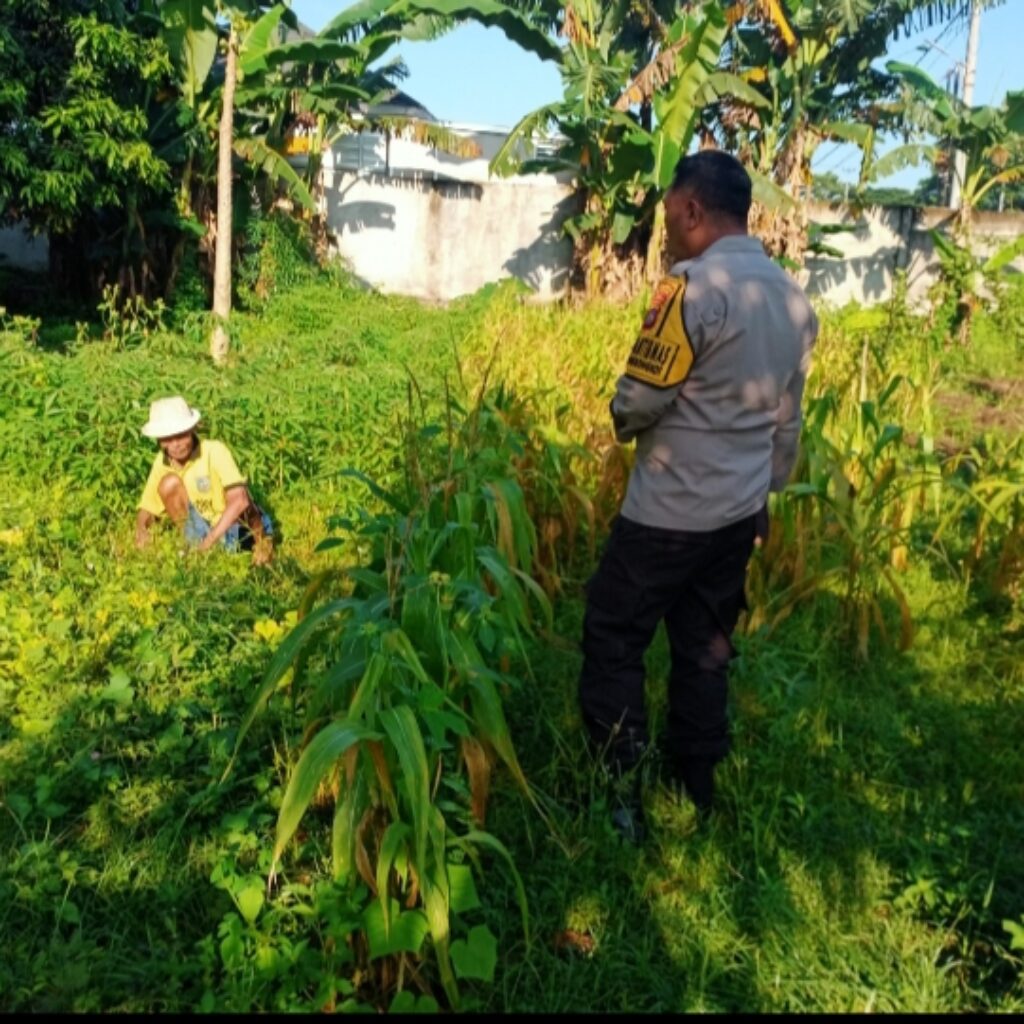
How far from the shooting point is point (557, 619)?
3.91m

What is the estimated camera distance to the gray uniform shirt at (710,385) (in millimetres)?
2410

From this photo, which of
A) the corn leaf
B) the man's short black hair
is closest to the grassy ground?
the corn leaf

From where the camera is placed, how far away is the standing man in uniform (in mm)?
2434

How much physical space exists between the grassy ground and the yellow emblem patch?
0.89 meters

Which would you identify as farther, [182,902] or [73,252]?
[73,252]

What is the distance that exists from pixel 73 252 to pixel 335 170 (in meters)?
3.73

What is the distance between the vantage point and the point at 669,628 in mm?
2793

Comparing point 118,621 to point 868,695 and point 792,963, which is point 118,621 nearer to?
point 792,963

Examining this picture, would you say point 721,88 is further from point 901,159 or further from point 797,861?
point 797,861

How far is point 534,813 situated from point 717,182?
166cm

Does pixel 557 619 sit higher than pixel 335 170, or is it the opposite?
pixel 335 170

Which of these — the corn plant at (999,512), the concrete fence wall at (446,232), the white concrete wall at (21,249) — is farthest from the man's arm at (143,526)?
the white concrete wall at (21,249)

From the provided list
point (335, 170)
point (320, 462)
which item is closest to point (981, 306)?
point (335, 170)

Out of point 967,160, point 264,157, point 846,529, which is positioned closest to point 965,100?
point 967,160
